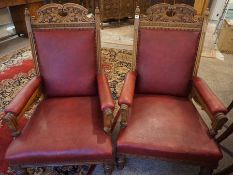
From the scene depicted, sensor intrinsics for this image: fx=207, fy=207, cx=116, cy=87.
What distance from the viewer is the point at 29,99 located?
4.55ft

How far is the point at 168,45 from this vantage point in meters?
1.53

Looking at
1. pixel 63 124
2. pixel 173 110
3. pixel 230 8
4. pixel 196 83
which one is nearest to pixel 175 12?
pixel 196 83

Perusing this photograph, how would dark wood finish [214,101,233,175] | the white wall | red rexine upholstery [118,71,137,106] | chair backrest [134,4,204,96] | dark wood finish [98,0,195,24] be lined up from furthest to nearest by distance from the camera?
the white wall
dark wood finish [98,0,195,24]
chair backrest [134,4,204,96]
dark wood finish [214,101,233,175]
red rexine upholstery [118,71,137,106]

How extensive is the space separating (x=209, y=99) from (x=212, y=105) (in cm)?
7

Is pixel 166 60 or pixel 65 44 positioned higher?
pixel 65 44

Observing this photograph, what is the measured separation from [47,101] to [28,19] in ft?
1.98

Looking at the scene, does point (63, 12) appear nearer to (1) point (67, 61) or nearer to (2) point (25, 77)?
(1) point (67, 61)

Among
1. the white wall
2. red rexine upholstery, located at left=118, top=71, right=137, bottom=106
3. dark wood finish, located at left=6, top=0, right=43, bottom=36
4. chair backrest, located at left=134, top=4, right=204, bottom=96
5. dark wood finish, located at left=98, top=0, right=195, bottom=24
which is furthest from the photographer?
the white wall

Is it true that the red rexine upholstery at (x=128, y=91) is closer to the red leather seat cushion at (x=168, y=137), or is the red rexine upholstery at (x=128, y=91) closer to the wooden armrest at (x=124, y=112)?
the wooden armrest at (x=124, y=112)

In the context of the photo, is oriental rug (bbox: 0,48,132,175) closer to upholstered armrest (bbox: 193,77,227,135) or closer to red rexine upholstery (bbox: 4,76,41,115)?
red rexine upholstery (bbox: 4,76,41,115)

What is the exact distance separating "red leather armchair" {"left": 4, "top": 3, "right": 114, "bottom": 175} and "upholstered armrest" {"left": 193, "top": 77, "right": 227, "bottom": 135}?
2.00ft

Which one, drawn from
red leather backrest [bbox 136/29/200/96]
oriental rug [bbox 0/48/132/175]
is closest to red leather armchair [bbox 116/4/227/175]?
red leather backrest [bbox 136/29/200/96]

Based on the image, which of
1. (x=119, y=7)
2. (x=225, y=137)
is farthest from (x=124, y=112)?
(x=119, y=7)

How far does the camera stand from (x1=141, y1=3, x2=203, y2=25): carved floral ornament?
1.50 m
